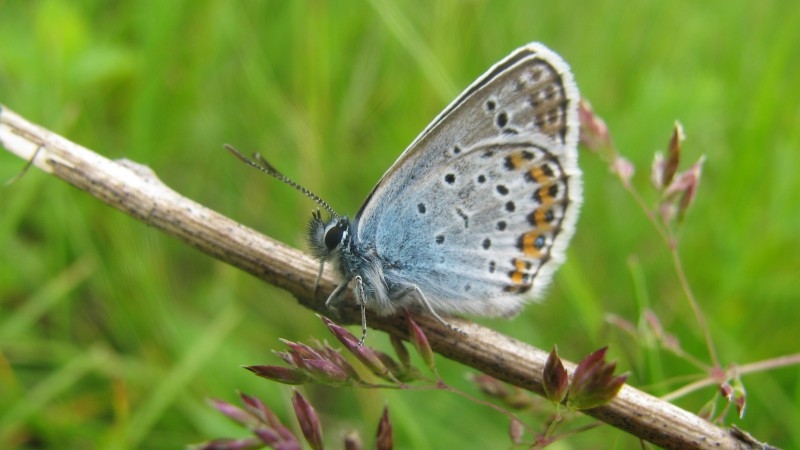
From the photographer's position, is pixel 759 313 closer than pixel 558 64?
No

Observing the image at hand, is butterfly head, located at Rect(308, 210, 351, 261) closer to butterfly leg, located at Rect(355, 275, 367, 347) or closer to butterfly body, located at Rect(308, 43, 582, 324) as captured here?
butterfly body, located at Rect(308, 43, 582, 324)

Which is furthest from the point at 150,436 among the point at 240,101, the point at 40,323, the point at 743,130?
the point at 743,130

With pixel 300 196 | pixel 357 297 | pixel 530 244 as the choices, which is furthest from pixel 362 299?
pixel 300 196

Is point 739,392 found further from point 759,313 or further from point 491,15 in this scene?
point 491,15

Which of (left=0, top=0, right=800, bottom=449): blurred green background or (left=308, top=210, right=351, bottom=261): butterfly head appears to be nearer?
(left=308, top=210, right=351, bottom=261): butterfly head

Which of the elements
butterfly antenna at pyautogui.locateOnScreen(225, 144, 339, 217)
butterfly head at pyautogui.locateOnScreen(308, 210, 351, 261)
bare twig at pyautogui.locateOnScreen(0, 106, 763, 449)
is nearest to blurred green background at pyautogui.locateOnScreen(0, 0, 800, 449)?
butterfly head at pyautogui.locateOnScreen(308, 210, 351, 261)

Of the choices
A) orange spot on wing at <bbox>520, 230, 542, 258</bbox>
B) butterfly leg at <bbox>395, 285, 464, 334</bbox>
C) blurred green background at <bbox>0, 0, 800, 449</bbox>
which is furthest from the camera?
blurred green background at <bbox>0, 0, 800, 449</bbox>

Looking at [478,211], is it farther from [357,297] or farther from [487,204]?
[357,297]

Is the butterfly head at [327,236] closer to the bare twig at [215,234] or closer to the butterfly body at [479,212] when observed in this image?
the butterfly body at [479,212]

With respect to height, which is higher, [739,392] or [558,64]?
[558,64]

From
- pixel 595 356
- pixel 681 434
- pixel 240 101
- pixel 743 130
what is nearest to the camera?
pixel 595 356
